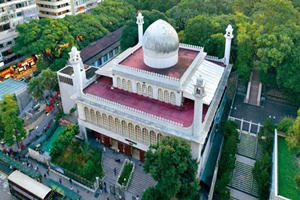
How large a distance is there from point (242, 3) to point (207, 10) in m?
7.07

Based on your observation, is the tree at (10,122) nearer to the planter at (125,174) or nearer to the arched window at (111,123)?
the arched window at (111,123)

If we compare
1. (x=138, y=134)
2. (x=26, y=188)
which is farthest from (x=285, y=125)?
(x=26, y=188)

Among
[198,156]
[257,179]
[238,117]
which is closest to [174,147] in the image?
[198,156]

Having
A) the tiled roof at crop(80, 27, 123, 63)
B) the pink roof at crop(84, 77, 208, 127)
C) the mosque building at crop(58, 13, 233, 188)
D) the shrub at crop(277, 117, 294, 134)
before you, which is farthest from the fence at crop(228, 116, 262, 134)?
the tiled roof at crop(80, 27, 123, 63)

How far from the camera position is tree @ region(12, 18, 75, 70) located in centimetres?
5319

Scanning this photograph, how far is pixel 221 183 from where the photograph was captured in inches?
1304

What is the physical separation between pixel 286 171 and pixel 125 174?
58.9 ft

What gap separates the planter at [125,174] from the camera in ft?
114

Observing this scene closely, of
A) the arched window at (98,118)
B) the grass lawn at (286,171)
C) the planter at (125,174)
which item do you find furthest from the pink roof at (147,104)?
the grass lawn at (286,171)

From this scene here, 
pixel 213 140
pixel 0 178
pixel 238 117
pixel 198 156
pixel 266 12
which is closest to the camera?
pixel 198 156

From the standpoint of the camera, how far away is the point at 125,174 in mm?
35562

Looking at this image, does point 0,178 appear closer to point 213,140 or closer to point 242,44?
point 213,140

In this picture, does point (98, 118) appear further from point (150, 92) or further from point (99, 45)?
point (99, 45)

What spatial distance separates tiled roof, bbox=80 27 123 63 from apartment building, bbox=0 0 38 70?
1429 cm
